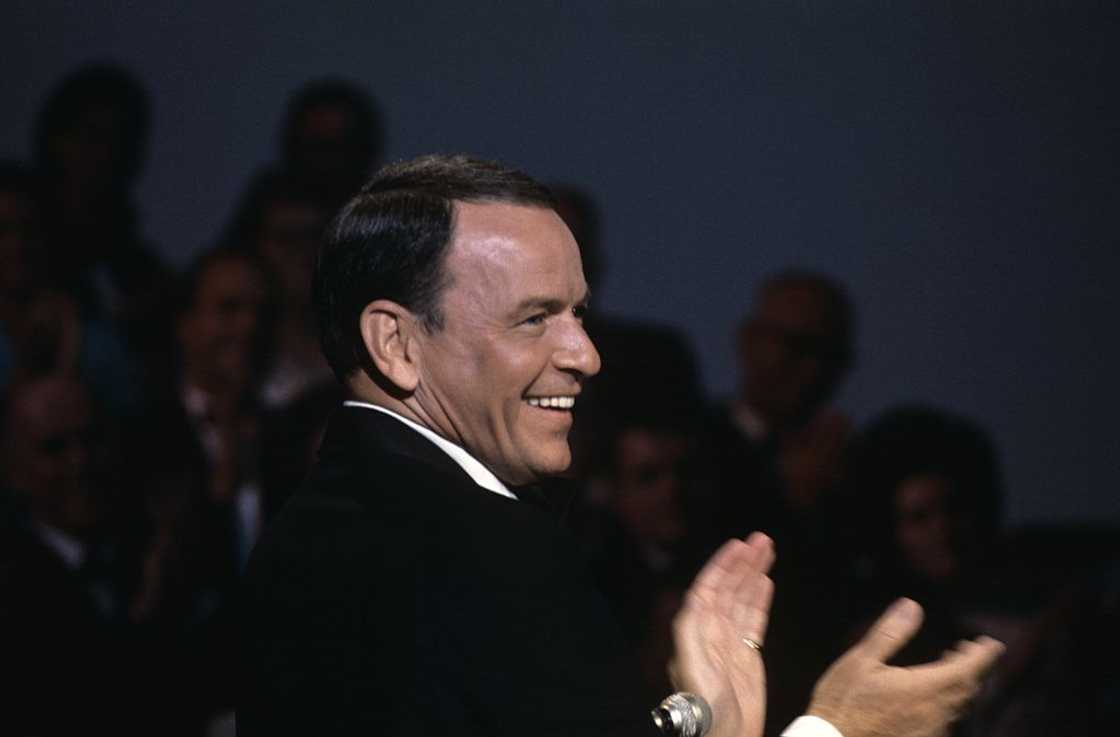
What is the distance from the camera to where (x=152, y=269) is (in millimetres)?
4141

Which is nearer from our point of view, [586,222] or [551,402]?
[551,402]

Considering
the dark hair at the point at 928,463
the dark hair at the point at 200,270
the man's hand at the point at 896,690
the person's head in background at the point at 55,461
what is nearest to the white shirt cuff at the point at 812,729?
the man's hand at the point at 896,690

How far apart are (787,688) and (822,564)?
0.46 meters

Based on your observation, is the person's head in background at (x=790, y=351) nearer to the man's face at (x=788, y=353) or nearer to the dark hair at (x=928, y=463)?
the man's face at (x=788, y=353)

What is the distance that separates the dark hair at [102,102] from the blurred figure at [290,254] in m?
0.29

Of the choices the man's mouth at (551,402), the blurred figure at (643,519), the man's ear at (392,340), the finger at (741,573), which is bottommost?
the blurred figure at (643,519)

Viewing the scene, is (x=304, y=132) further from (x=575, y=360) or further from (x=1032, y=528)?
(x=575, y=360)

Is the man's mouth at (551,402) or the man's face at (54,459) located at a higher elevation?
the man's mouth at (551,402)

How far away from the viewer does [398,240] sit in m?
1.90

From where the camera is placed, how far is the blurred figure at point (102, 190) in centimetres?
400

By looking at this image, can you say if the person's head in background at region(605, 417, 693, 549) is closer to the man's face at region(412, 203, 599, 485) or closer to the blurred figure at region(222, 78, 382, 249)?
the blurred figure at region(222, 78, 382, 249)

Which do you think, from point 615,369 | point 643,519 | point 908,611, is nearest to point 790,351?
point 615,369

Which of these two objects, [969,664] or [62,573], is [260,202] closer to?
[62,573]

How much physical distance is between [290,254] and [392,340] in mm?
2233
